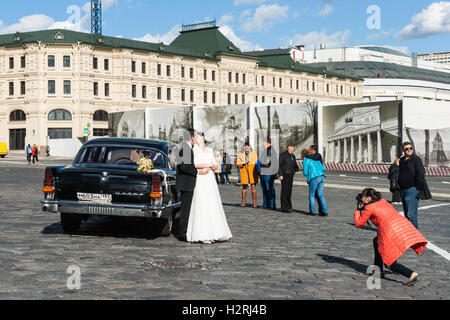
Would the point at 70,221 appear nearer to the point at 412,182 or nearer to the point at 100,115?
the point at 412,182

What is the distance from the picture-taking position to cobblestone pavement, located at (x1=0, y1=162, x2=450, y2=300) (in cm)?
620

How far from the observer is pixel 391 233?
675 cm

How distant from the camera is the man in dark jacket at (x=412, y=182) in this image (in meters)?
10.9

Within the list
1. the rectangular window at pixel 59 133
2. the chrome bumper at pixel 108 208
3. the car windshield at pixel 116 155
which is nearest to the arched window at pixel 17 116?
the rectangular window at pixel 59 133

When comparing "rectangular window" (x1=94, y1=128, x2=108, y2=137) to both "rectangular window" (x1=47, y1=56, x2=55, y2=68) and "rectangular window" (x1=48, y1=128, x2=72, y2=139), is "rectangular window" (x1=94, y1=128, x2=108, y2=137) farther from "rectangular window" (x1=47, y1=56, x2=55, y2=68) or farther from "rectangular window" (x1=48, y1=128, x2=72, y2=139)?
"rectangular window" (x1=47, y1=56, x2=55, y2=68)

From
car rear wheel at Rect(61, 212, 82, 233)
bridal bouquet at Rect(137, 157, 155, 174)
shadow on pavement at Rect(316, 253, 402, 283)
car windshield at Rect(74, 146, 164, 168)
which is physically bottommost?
shadow on pavement at Rect(316, 253, 402, 283)

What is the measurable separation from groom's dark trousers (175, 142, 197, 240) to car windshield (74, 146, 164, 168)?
60 centimetres

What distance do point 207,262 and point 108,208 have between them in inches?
85.0

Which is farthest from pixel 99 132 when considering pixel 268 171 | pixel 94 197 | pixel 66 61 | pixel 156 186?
pixel 156 186

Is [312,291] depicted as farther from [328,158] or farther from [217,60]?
[217,60]

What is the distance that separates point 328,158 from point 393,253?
35.2 m

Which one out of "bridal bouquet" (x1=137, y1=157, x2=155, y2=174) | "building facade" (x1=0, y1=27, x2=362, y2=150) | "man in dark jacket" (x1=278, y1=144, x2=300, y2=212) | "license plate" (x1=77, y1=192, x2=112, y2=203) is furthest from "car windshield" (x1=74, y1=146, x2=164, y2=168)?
"building facade" (x1=0, y1=27, x2=362, y2=150)

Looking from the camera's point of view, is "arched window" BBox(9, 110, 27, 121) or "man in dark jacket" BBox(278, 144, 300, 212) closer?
"man in dark jacket" BBox(278, 144, 300, 212)
